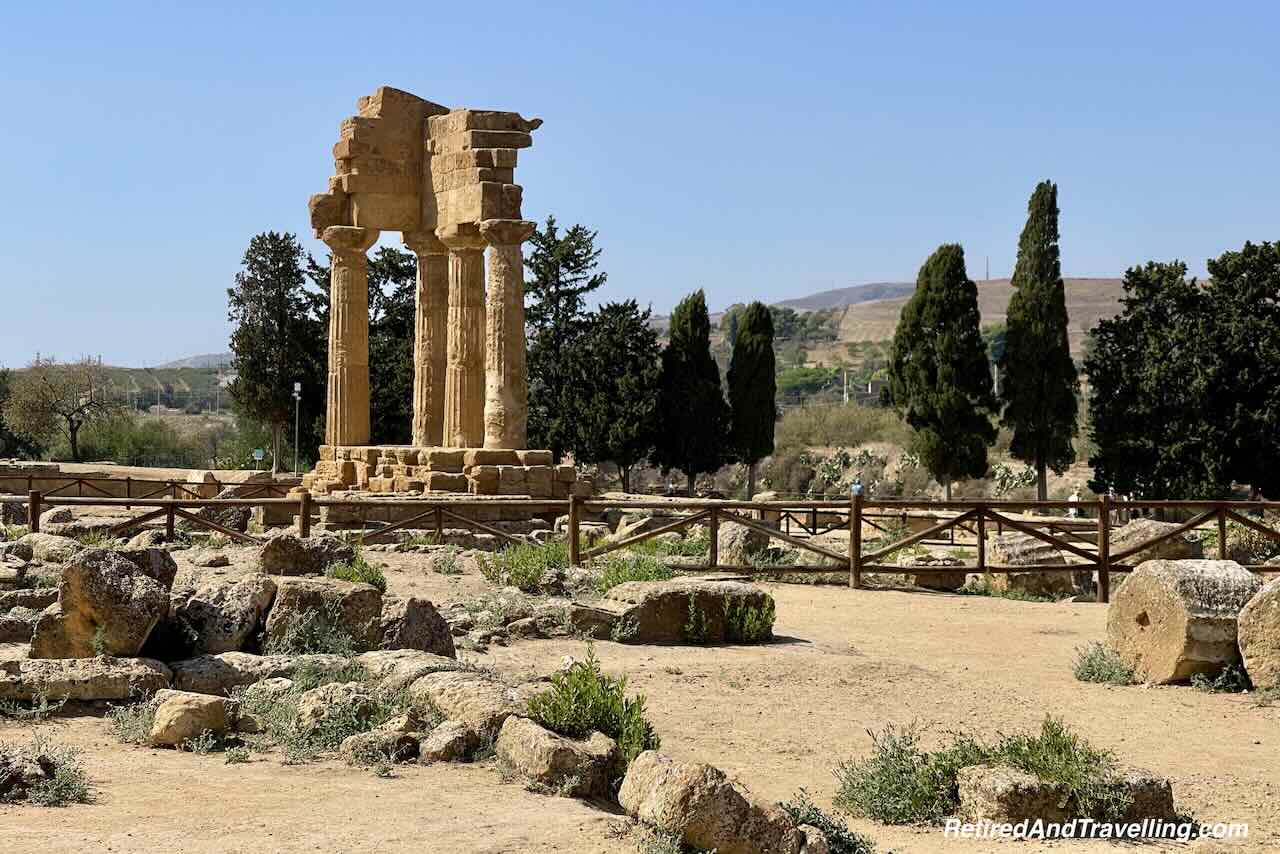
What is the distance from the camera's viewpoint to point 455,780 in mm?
8016

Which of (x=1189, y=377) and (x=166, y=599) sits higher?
(x=1189, y=377)

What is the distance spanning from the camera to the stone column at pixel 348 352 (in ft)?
100

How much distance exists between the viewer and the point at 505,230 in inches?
1085

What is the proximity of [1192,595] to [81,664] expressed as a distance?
851cm

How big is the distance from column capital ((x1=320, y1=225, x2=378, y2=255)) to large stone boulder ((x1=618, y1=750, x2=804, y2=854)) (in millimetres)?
24205

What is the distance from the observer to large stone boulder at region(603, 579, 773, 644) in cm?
1404

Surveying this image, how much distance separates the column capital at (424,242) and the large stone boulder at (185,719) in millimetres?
22024

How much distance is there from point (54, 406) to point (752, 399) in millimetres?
30539

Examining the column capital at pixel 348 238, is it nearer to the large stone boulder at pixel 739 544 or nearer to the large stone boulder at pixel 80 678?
the large stone boulder at pixel 739 544

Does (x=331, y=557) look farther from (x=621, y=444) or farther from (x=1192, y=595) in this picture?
(x=621, y=444)

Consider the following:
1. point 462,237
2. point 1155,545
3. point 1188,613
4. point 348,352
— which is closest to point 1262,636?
point 1188,613

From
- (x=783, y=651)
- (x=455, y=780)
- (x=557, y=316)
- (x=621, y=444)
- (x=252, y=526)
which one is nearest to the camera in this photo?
(x=455, y=780)

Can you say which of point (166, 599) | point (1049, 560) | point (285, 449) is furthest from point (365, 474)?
point (285, 449)

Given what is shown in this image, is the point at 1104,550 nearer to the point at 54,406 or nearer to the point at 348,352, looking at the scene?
the point at 348,352
